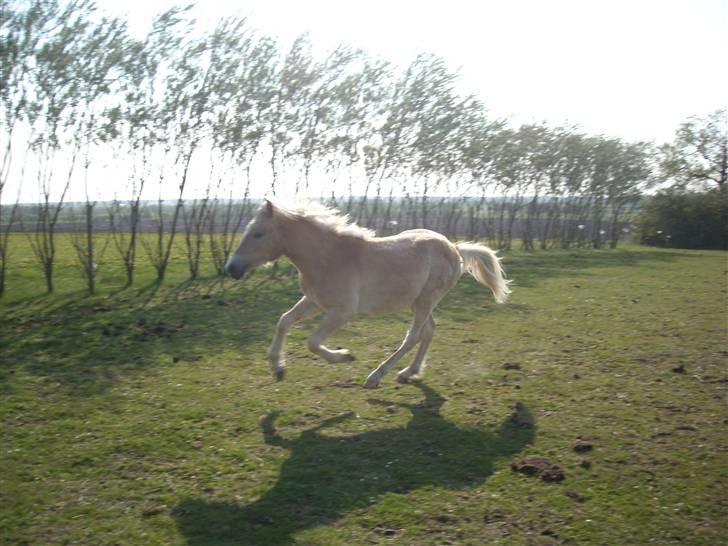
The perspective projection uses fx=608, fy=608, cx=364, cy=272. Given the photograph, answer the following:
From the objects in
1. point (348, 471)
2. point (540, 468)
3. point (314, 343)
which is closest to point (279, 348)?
point (314, 343)

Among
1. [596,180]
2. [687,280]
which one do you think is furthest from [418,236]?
[596,180]

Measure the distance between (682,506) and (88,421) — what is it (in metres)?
5.19

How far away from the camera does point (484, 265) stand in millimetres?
8484

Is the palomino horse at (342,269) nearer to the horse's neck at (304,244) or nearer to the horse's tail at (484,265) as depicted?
the horse's neck at (304,244)

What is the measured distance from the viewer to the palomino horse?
6.72 meters

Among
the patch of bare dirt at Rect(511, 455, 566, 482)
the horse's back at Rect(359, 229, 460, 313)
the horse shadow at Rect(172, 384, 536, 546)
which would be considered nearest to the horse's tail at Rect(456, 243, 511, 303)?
the horse's back at Rect(359, 229, 460, 313)

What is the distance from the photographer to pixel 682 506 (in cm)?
427

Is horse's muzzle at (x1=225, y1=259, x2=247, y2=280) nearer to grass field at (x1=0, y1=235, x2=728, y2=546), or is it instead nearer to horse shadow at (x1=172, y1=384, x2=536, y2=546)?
grass field at (x1=0, y1=235, x2=728, y2=546)

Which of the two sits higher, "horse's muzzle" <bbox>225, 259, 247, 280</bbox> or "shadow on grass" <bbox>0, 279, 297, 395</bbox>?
"horse's muzzle" <bbox>225, 259, 247, 280</bbox>

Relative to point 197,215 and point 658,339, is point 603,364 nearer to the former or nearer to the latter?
point 658,339

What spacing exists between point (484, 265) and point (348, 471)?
438 centimetres

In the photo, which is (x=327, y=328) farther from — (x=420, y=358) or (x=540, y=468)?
(x=540, y=468)

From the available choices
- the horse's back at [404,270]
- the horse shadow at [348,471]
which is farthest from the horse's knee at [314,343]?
the horse shadow at [348,471]

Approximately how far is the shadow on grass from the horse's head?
224 cm
